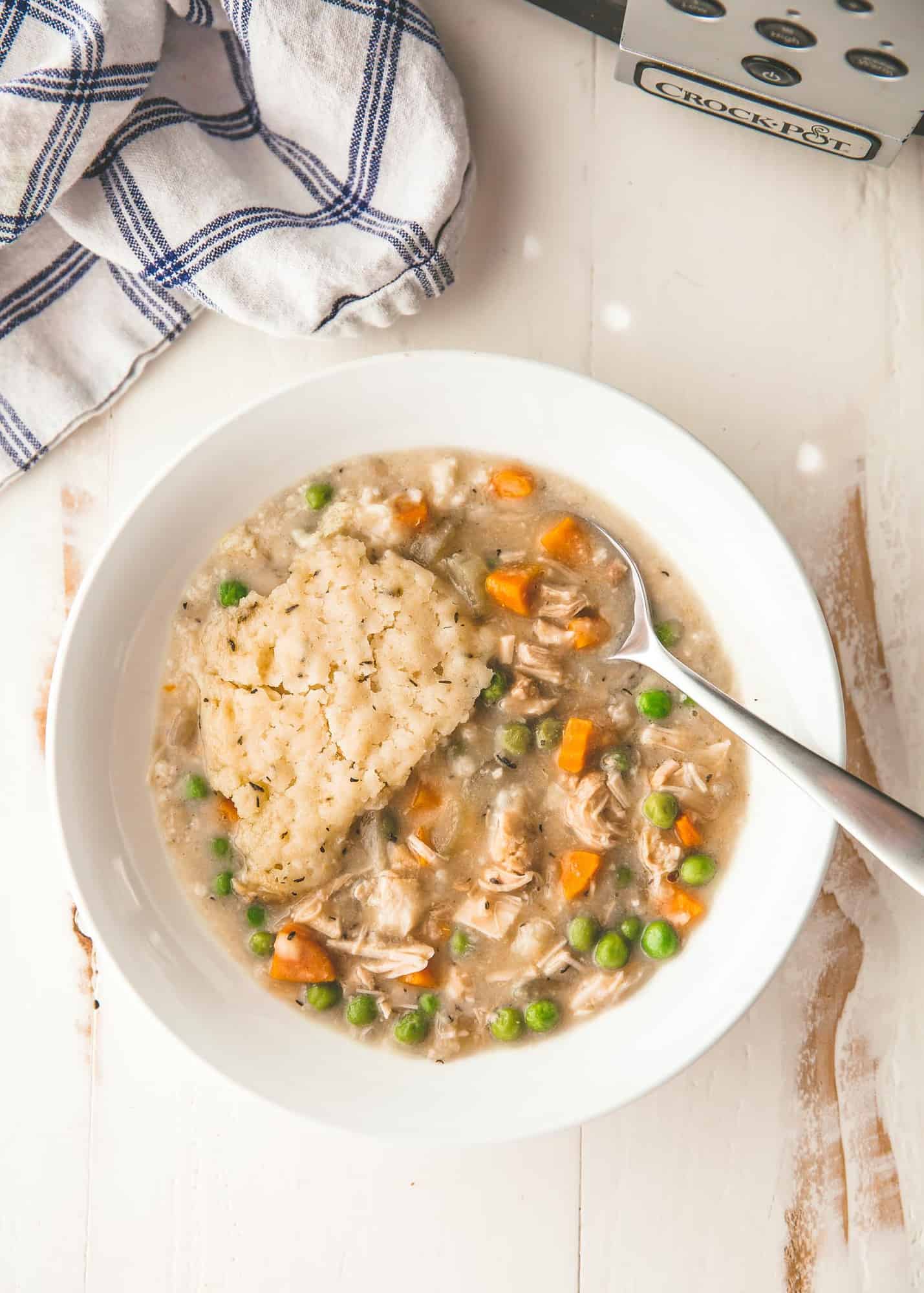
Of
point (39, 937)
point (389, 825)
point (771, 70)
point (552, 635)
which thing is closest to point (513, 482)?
point (552, 635)

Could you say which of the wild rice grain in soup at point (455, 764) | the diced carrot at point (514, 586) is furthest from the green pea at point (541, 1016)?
the diced carrot at point (514, 586)

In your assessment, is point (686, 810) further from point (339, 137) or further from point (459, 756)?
point (339, 137)

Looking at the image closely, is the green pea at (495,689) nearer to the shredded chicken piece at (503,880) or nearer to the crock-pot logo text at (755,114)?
the shredded chicken piece at (503,880)

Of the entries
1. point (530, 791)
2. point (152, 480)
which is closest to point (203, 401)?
point (152, 480)

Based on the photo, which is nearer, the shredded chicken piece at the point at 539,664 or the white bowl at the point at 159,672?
the white bowl at the point at 159,672

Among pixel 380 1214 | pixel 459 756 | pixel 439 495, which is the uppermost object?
pixel 439 495

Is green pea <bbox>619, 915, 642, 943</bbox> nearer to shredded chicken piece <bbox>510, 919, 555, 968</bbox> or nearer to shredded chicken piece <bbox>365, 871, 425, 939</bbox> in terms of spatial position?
shredded chicken piece <bbox>510, 919, 555, 968</bbox>
